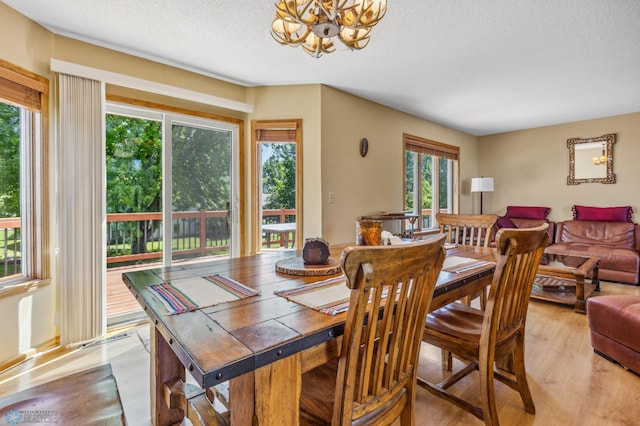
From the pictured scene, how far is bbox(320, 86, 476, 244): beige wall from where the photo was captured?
3436 mm

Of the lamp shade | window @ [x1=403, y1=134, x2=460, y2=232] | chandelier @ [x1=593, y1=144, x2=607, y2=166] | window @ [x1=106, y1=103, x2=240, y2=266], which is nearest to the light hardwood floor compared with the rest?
window @ [x1=106, y1=103, x2=240, y2=266]

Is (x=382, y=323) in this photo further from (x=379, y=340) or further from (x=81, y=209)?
(x=81, y=209)

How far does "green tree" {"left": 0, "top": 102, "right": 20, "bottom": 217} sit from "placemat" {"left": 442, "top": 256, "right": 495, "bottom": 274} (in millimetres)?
2982

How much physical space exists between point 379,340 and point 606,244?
513cm

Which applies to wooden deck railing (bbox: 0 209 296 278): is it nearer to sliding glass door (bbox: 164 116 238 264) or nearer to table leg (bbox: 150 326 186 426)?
sliding glass door (bbox: 164 116 238 264)

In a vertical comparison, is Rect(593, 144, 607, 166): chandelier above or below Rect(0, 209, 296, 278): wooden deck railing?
above

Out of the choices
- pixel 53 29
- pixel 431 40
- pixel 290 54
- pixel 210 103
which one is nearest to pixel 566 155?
pixel 431 40

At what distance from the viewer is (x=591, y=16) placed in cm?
212

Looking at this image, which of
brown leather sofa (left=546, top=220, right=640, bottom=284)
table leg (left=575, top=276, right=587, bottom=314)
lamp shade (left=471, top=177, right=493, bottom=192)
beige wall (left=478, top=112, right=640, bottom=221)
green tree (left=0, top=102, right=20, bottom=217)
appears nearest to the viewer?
green tree (left=0, top=102, right=20, bottom=217)

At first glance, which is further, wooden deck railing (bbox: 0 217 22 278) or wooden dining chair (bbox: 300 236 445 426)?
wooden deck railing (bbox: 0 217 22 278)

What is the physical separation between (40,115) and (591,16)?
157 inches

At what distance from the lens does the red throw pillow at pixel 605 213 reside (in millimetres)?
4441

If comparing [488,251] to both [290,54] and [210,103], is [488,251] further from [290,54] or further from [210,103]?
A: [210,103]

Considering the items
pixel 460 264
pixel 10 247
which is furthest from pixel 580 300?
pixel 10 247
